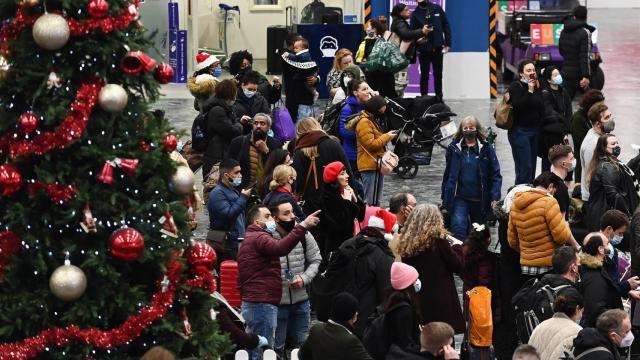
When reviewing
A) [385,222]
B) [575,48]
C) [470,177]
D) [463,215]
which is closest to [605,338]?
[385,222]

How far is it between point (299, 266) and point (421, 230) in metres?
1.14

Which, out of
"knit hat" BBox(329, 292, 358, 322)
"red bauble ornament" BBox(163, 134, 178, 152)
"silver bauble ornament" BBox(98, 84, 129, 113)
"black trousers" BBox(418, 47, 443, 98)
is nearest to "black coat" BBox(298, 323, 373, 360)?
"knit hat" BBox(329, 292, 358, 322)

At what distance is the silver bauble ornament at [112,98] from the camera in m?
8.00

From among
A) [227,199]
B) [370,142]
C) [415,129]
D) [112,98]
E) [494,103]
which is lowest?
[494,103]

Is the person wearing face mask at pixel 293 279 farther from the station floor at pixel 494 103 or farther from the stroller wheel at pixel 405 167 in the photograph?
the stroller wheel at pixel 405 167

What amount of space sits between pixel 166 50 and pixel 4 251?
19315 mm

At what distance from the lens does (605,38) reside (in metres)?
38.8

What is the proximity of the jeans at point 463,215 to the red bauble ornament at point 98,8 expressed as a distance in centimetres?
754

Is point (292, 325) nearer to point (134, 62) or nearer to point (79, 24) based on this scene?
point (134, 62)

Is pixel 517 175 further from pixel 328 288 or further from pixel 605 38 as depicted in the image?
pixel 605 38

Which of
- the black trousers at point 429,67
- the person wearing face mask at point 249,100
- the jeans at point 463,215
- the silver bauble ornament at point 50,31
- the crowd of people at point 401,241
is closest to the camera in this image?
the silver bauble ornament at point 50,31

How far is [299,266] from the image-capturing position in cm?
1193

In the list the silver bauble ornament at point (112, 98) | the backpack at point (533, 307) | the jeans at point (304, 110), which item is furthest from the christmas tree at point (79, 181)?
the jeans at point (304, 110)

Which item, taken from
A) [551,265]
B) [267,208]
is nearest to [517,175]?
[551,265]
